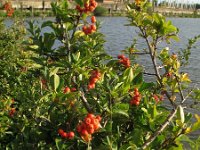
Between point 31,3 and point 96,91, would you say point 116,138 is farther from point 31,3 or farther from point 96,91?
point 31,3

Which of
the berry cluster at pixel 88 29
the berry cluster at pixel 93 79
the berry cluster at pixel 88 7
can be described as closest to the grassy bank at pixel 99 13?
the berry cluster at pixel 88 29

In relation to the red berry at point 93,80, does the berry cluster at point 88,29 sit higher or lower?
higher

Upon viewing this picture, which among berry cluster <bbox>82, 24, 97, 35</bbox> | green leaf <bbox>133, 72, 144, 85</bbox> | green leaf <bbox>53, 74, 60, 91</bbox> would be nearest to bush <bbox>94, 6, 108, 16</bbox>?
berry cluster <bbox>82, 24, 97, 35</bbox>

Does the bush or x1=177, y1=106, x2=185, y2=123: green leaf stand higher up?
the bush

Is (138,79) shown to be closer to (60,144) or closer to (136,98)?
(136,98)

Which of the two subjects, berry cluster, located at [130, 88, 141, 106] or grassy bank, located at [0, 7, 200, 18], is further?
grassy bank, located at [0, 7, 200, 18]

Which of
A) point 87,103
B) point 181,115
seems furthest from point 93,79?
point 181,115

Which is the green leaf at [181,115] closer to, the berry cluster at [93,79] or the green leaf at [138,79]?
the green leaf at [138,79]

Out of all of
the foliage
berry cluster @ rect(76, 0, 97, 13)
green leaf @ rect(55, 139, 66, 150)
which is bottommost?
green leaf @ rect(55, 139, 66, 150)

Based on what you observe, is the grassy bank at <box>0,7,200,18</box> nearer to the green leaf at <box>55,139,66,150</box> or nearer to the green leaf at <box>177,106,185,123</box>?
the green leaf at <box>55,139,66,150</box>

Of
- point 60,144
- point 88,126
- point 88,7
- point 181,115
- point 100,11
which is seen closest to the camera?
point 88,126

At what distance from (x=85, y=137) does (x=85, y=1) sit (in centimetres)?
126

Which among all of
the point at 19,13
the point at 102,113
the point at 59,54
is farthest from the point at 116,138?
the point at 19,13

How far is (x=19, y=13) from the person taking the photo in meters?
11.3
